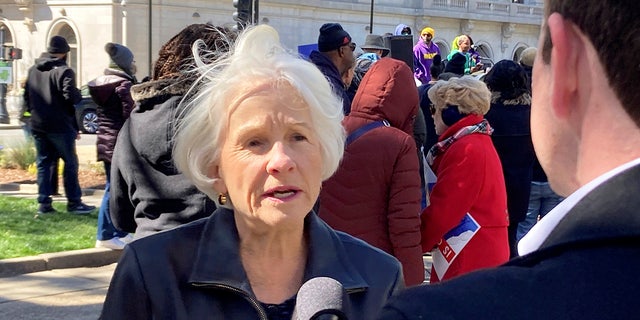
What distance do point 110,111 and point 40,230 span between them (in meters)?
1.76

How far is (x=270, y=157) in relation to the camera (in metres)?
2.60

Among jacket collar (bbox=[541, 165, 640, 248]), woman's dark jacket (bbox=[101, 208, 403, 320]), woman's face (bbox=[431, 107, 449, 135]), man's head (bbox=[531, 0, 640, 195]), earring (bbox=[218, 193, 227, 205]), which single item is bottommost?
woman's face (bbox=[431, 107, 449, 135])

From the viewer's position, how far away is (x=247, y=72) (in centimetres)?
261

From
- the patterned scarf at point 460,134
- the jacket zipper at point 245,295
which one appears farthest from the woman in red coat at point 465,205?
the jacket zipper at point 245,295

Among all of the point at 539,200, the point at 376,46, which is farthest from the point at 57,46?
the point at 539,200

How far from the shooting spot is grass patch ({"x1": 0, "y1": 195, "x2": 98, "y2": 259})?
8.62m

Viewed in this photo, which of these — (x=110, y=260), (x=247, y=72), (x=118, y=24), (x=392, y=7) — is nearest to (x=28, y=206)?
(x=110, y=260)

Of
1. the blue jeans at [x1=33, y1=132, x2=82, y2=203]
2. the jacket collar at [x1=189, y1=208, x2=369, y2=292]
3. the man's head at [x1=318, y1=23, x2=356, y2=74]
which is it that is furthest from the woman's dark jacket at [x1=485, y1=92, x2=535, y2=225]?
the blue jeans at [x1=33, y1=132, x2=82, y2=203]

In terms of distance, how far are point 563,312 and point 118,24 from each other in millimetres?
34757

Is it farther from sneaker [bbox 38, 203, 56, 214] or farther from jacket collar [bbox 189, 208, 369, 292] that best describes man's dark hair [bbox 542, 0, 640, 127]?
sneaker [bbox 38, 203, 56, 214]

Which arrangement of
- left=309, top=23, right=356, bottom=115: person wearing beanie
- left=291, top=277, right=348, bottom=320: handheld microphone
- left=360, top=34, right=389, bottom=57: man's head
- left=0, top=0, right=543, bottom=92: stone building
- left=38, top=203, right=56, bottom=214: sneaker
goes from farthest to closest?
1. left=0, top=0, right=543, bottom=92: stone building
2. left=360, top=34, right=389, bottom=57: man's head
3. left=38, top=203, right=56, bottom=214: sneaker
4. left=309, top=23, right=356, bottom=115: person wearing beanie
5. left=291, top=277, right=348, bottom=320: handheld microphone

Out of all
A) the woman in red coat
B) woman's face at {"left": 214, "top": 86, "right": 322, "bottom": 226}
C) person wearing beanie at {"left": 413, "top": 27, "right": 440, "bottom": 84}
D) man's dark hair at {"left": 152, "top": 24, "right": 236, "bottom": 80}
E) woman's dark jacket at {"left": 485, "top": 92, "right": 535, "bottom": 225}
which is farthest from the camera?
person wearing beanie at {"left": 413, "top": 27, "right": 440, "bottom": 84}

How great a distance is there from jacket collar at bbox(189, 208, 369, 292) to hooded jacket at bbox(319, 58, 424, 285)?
210cm

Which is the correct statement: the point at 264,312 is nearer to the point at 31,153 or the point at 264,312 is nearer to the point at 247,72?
the point at 247,72
